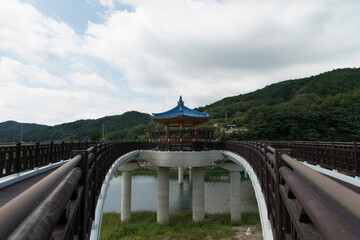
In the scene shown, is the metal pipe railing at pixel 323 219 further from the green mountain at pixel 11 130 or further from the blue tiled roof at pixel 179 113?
the green mountain at pixel 11 130

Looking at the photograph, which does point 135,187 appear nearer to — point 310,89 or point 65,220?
point 65,220

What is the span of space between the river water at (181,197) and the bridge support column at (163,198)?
3.67 m

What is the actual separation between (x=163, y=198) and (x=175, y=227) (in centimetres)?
206

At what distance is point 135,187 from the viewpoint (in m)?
27.6

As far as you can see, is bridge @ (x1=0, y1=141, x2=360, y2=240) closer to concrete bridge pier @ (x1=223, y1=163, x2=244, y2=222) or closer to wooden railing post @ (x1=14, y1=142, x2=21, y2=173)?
wooden railing post @ (x1=14, y1=142, x2=21, y2=173)

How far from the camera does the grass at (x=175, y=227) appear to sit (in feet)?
41.4

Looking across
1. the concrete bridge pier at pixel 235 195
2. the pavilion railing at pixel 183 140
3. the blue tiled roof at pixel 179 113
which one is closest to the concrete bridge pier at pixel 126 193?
the pavilion railing at pixel 183 140

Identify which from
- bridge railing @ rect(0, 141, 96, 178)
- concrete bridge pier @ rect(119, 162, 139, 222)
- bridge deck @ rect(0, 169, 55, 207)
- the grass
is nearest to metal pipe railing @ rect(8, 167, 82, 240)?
bridge deck @ rect(0, 169, 55, 207)

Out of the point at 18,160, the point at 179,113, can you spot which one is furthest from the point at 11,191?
the point at 179,113

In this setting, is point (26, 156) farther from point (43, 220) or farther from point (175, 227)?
point (175, 227)

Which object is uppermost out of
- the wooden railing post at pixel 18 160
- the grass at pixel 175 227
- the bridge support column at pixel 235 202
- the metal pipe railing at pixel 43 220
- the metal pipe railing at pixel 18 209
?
the metal pipe railing at pixel 18 209

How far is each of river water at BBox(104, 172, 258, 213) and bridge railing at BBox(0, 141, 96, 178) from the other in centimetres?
1188

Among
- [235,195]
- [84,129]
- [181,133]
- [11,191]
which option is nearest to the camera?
[11,191]

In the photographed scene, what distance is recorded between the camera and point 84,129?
96.1 m
